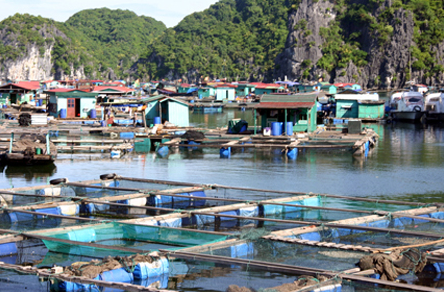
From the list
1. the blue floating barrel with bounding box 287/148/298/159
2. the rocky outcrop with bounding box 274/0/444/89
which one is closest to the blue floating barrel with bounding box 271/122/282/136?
the blue floating barrel with bounding box 287/148/298/159

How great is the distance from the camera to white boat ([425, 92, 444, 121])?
197 feet

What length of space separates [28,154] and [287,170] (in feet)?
43.6

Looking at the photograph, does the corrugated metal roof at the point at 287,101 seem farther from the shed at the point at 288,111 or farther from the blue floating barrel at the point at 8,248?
the blue floating barrel at the point at 8,248

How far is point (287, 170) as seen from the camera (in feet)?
94.7

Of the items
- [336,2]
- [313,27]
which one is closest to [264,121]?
[313,27]

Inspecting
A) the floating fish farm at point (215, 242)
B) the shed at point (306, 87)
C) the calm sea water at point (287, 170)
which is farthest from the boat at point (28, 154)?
the shed at point (306, 87)

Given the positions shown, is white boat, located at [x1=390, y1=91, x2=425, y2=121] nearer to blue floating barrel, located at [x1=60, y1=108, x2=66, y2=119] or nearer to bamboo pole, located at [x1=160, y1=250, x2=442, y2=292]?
blue floating barrel, located at [x1=60, y1=108, x2=66, y2=119]

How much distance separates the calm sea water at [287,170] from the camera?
79.7 feet

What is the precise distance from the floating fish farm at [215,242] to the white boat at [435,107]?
45651 millimetres

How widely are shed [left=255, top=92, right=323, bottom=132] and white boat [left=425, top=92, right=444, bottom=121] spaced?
26.6m

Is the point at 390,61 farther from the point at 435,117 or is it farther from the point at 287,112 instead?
the point at 287,112

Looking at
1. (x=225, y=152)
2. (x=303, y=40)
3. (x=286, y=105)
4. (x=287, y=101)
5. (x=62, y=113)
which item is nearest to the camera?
(x=225, y=152)

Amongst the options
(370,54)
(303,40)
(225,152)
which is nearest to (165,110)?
(225,152)

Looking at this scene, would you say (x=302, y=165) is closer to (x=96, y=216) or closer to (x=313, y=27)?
(x=96, y=216)
